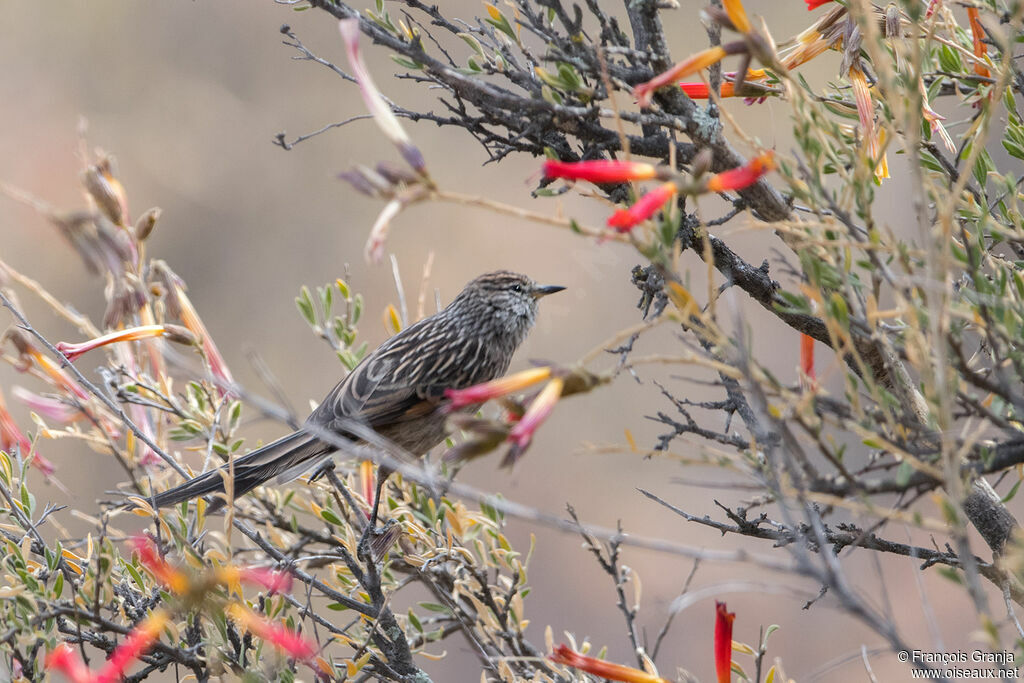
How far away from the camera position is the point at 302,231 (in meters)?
9.15

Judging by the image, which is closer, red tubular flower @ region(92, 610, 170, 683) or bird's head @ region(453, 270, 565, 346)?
red tubular flower @ region(92, 610, 170, 683)

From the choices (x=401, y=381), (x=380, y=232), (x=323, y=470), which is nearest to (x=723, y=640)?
(x=380, y=232)

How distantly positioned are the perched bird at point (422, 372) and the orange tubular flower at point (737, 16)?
205 cm

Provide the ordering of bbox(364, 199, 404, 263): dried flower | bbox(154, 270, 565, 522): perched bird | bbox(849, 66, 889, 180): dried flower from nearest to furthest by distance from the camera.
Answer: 1. bbox(364, 199, 404, 263): dried flower
2. bbox(849, 66, 889, 180): dried flower
3. bbox(154, 270, 565, 522): perched bird

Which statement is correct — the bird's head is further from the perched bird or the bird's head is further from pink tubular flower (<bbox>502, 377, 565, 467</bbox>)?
pink tubular flower (<bbox>502, 377, 565, 467</bbox>)

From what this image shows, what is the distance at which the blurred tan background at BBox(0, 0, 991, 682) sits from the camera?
774cm

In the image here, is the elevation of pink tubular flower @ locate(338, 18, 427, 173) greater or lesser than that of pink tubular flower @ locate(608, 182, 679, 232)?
greater

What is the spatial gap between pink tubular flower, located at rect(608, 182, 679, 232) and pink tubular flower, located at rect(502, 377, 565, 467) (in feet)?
0.85

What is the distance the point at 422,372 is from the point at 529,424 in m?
2.61

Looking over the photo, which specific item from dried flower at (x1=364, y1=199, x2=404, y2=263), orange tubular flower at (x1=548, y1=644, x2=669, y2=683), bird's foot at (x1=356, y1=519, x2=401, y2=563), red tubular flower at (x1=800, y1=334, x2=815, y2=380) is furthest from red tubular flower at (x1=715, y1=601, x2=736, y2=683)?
bird's foot at (x1=356, y1=519, x2=401, y2=563)

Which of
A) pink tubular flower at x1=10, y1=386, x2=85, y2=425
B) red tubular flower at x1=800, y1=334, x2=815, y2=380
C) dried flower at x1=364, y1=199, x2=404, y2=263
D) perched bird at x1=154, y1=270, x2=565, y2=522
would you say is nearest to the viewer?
dried flower at x1=364, y1=199, x2=404, y2=263

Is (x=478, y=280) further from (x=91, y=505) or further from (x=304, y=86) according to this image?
(x=91, y=505)

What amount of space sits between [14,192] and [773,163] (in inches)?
66.2

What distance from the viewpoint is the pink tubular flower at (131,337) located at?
92.6 inches
